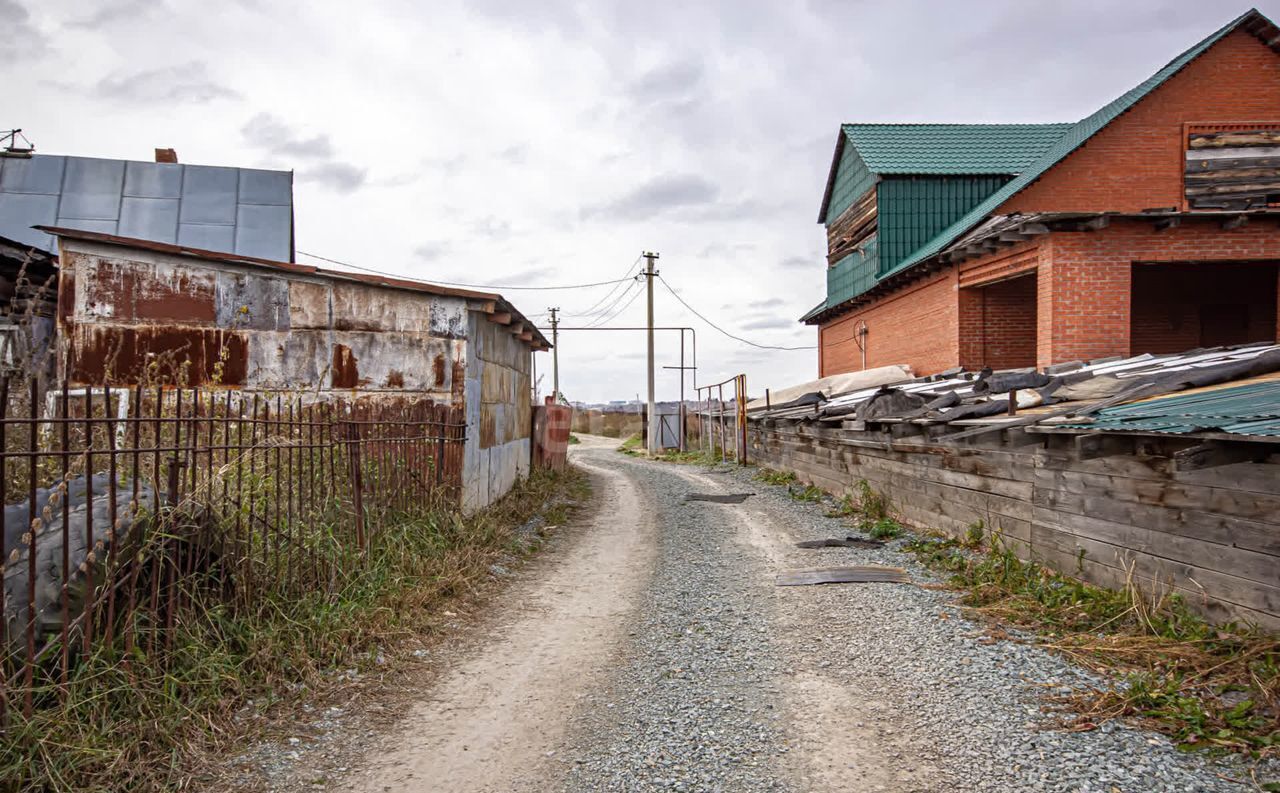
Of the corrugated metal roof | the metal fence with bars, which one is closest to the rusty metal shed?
the metal fence with bars

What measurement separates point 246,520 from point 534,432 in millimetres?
11417

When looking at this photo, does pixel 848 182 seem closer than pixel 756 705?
No

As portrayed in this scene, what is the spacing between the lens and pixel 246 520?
18.0 ft

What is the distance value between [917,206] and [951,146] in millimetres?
2432

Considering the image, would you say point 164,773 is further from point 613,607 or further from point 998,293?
point 998,293

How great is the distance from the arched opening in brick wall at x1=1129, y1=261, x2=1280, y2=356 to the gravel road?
1187 cm

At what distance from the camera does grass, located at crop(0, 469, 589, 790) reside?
344 cm

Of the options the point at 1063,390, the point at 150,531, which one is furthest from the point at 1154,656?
the point at 150,531

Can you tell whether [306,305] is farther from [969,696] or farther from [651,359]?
[651,359]

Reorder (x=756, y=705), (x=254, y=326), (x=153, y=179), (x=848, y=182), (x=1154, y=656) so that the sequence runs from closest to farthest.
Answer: (x=756, y=705), (x=1154, y=656), (x=254, y=326), (x=153, y=179), (x=848, y=182)

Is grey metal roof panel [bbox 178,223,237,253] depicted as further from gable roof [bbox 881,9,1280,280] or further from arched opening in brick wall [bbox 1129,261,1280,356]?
arched opening in brick wall [bbox 1129,261,1280,356]

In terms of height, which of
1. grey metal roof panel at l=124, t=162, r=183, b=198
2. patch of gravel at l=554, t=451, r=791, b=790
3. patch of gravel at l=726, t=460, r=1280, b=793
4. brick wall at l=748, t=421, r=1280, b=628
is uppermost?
grey metal roof panel at l=124, t=162, r=183, b=198

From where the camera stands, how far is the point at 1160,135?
15.1 meters

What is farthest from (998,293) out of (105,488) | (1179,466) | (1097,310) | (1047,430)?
(105,488)
